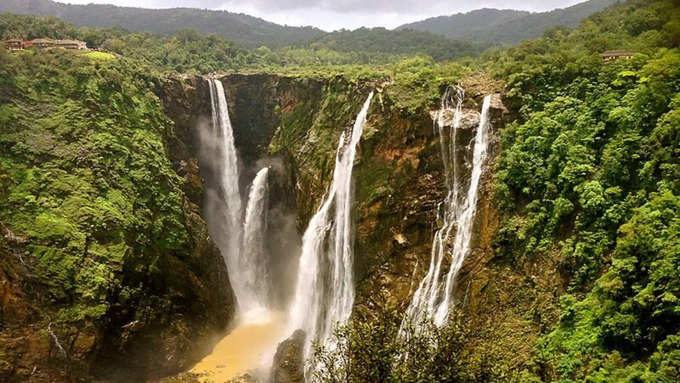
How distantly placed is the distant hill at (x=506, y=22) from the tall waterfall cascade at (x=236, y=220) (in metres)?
29.5

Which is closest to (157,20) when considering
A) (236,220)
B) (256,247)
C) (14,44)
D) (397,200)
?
(14,44)

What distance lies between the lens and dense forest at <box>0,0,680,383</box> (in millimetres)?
11055

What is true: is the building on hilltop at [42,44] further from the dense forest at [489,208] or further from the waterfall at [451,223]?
the waterfall at [451,223]

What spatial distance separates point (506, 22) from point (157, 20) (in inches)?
3383

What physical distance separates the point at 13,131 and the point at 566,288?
26.0 m

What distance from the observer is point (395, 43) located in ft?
252

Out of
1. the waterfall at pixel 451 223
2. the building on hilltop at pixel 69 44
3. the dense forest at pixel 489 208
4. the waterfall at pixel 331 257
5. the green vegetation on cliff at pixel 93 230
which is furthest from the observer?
the building on hilltop at pixel 69 44

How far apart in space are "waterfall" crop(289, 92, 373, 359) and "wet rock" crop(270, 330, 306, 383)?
0.44 metres

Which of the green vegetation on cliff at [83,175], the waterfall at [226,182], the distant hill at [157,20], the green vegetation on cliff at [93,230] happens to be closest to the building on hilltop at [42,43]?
the green vegetation on cliff at [93,230]

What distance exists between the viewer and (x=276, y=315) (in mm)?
30438

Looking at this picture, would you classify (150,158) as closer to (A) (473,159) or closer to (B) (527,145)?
(A) (473,159)

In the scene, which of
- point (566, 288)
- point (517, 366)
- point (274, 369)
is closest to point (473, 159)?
point (566, 288)

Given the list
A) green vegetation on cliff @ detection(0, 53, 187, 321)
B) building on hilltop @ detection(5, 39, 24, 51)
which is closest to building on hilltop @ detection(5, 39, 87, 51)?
building on hilltop @ detection(5, 39, 24, 51)

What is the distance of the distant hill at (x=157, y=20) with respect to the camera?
104 m
